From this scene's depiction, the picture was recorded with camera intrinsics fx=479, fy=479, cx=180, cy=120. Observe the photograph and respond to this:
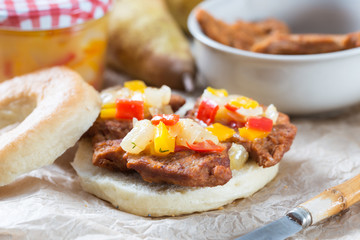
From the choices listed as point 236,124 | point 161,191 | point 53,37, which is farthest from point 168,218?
point 53,37

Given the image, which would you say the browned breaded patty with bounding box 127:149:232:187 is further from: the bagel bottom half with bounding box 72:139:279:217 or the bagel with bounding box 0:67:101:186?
the bagel with bounding box 0:67:101:186

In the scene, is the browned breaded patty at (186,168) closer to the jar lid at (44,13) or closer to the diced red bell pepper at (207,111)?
the diced red bell pepper at (207,111)

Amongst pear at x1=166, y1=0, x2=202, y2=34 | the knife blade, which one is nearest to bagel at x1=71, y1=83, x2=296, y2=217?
the knife blade

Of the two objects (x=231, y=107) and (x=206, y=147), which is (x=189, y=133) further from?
(x=231, y=107)

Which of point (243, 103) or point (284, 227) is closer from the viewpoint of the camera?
point (284, 227)

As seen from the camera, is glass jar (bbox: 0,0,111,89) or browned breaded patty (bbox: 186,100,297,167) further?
glass jar (bbox: 0,0,111,89)

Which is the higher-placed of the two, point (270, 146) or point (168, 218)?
point (270, 146)
